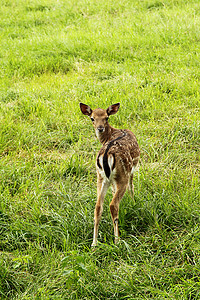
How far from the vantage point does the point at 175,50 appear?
7680 mm

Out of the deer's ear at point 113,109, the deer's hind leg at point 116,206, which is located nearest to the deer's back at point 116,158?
the deer's hind leg at point 116,206

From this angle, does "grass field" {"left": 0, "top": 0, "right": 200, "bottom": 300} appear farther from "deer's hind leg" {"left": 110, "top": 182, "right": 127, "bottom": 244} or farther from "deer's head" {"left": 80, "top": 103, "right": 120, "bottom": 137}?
"deer's head" {"left": 80, "top": 103, "right": 120, "bottom": 137}

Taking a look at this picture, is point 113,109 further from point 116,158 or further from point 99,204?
point 99,204

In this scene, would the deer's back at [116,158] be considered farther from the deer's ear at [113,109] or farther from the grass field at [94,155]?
the deer's ear at [113,109]

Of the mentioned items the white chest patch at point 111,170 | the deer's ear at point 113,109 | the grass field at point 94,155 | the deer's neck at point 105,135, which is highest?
the deer's ear at point 113,109

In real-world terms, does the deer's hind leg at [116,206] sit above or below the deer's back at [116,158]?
below

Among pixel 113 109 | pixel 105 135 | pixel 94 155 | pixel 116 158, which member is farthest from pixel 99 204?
pixel 94 155

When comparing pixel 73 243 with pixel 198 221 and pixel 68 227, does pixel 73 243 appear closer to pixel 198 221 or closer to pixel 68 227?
pixel 68 227

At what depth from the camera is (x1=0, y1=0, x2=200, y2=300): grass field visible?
3.21m

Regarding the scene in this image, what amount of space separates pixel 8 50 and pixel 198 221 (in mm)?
6521

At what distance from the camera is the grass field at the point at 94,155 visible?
3215 millimetres

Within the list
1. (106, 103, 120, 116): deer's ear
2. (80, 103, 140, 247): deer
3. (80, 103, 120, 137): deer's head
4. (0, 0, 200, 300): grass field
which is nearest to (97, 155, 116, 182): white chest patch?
(80, 103, 140, 247): deer

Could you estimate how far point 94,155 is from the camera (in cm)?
515

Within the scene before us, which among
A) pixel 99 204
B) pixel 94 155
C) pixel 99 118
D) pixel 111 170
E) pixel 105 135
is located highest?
pixel 99 118
